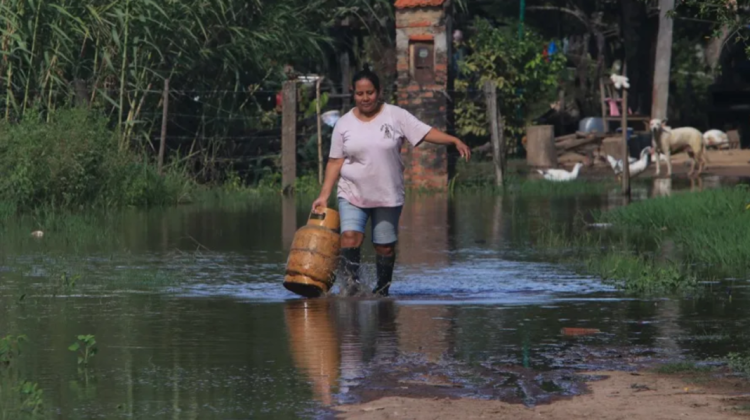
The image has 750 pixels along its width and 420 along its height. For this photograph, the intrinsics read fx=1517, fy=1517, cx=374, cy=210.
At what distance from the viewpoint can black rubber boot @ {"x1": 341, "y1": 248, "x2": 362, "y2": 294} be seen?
10719 mm

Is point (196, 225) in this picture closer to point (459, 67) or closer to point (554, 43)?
point (459, 67)

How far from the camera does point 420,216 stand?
60.5 feet

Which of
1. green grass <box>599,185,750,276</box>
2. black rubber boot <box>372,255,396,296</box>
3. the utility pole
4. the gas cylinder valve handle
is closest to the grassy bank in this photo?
green grass <box>599,185,750,276</box>

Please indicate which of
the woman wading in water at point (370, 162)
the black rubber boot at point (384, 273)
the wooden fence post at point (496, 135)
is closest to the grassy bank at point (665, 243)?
the black rubber boot at point (384, 273)

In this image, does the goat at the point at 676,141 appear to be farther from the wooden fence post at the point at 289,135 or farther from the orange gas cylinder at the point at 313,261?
the orange gas cylinder at the point at 313,261

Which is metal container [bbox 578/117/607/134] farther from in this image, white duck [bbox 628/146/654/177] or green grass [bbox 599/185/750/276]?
green grass [bbox 599/185/750/276]

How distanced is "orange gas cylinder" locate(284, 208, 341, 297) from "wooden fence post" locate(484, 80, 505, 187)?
13.0 meters

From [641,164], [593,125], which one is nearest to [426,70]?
[641,164]

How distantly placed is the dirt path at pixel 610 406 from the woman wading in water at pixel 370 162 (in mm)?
3501

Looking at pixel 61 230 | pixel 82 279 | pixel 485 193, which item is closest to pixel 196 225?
pixel 61 230

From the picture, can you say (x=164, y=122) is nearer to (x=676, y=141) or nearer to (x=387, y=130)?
(x=676, y=141)

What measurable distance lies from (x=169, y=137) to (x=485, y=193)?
4.72 meters

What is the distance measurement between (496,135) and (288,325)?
15.2 metres

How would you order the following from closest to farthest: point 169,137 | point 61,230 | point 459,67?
point 61,230 → point 169,137 → point 459,67
